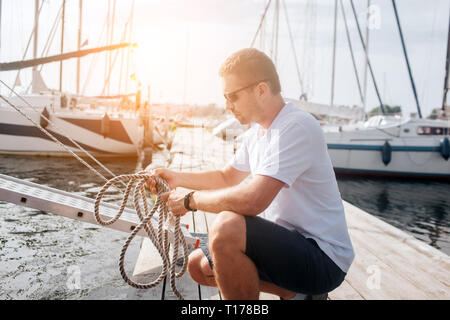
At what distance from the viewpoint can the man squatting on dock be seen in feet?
5.19

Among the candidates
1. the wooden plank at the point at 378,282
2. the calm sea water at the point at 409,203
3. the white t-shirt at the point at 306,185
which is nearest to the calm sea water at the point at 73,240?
the calm sea water at the point at 409,203

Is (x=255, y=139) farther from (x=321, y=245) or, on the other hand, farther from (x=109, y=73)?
(x=109, y=73)

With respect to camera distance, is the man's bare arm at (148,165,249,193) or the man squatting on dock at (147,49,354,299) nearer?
the man squatting on dock at (147,49,354,299)

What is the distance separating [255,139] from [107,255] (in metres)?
3.41

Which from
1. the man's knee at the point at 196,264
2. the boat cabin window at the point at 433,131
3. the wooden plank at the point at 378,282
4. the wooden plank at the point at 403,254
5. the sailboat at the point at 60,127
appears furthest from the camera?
the boat cabin window at the point at 433,131

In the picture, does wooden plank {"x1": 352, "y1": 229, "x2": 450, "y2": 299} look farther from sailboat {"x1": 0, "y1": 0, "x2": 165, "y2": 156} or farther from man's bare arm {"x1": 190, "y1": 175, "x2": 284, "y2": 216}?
sailboat {"x1": 0, "y1": 0, "x2": 165, "y2": 156}

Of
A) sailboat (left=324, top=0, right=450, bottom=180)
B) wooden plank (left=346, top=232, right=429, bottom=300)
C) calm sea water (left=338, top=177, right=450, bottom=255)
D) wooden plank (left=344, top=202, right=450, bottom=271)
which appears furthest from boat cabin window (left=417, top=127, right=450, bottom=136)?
wooden plank (left=346, top=232, right=429, bottom=300)

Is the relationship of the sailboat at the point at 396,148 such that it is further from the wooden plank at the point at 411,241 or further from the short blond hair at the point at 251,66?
the short blond hair at the point at 251,66

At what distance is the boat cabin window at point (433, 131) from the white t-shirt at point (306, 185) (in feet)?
48.5

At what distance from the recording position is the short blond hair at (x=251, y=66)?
68.9 inches

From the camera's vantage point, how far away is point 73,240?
5.17 meters

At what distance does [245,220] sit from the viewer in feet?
5.28

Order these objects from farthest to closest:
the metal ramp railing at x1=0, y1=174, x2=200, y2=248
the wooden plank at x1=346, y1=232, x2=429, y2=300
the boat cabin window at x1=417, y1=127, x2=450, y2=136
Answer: the boat cabin window at x1=417, y1=127, x2=450, y2=136, the metal ramp railing at x1=0, y1=174, x2=200, y2=248, the wooden plank at x1=346, y1=232, x2=429, y2=300
